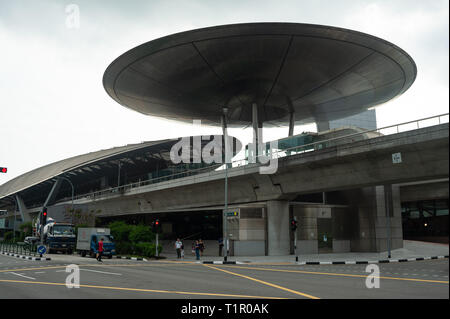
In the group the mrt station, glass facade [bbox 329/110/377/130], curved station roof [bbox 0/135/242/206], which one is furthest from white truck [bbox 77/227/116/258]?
glass facade [bbox 329/110/377/130]

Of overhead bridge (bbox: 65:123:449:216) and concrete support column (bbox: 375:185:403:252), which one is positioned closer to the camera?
overhead bridge (bbox: 65:123:449:216)

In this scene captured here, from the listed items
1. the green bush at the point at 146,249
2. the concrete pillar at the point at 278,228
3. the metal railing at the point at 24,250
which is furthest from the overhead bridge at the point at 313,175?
the metal railing at the point at 24,250

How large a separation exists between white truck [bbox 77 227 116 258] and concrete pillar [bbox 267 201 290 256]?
1367 centimetres

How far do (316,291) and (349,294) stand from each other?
47.5 inches

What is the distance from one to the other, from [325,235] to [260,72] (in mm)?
17835

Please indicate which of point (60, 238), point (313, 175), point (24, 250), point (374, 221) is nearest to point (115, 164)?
point (60, 238)

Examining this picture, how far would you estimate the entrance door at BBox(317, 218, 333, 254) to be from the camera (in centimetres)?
4019

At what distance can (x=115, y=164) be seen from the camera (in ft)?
263

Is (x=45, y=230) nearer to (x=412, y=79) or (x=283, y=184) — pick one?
(x=283, y=184)

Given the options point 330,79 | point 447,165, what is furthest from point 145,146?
point 447,165

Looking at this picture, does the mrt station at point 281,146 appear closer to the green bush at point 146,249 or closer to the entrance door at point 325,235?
the entrance door at point 325,235

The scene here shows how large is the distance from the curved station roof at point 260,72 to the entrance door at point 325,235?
14.8m

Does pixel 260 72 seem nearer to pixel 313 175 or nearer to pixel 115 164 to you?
pixel 313 175
